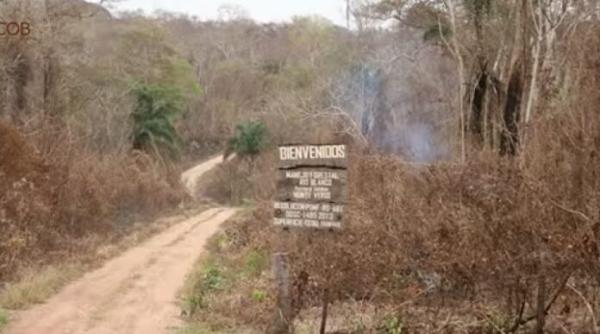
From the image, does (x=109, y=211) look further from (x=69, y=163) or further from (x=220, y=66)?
(x=220, y=66)

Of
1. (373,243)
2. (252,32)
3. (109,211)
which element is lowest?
(109,211)

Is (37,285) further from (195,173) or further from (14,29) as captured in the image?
(195,173)

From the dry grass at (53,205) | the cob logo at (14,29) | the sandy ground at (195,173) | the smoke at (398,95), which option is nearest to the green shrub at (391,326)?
the dry grass at (53,205)

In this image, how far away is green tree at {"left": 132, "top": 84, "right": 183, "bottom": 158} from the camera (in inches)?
1715

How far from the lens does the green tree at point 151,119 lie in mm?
43562

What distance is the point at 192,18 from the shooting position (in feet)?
327

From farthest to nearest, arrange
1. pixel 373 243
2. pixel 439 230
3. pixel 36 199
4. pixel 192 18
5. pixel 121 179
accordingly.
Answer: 1. pixel 192 18
2. pixel 121 179
3. pixel 36 199
4. pixel 373 243
5. pixel 439 230

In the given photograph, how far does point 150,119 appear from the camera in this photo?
43.8m

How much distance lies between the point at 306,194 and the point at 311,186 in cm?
12

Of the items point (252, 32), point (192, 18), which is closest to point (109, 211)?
point (252, 32)

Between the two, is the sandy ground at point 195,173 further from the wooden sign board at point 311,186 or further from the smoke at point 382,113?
the wooden sign board at point 311,186

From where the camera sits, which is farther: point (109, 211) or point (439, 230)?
point (109, 211)

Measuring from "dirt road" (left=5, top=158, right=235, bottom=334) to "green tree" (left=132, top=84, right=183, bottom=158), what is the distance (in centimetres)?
2237

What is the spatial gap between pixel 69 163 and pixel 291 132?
27390 millimetres
